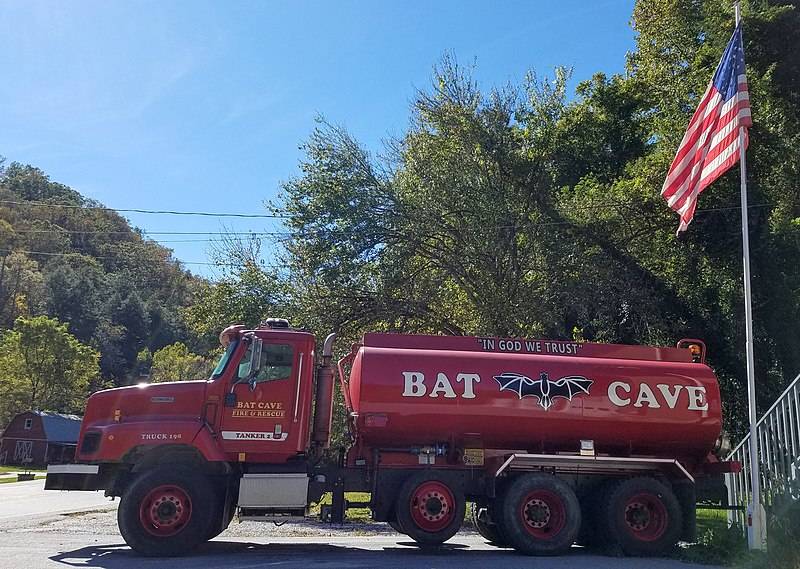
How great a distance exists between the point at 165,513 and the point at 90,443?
5.04ft

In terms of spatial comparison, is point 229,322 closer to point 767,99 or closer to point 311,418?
point 311,418

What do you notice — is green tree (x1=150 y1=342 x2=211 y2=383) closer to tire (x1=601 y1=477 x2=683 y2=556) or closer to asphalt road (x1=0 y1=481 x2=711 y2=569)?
asphalt road (x1=0 y1=481 x2=711 y2=569)

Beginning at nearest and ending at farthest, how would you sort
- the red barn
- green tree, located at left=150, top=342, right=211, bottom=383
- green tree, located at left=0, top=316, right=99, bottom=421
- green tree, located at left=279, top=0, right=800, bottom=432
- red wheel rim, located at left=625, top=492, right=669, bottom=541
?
red wheel rim, located at left=625, top=492, right=669, bottom=541, green tree, located at left=279, top=0, right=800, bottom=432, the red barn, green tree, located at left=0, top=316, right=99, bottom=421, green tree, located at left=150, top=342, right=211, bottom=383

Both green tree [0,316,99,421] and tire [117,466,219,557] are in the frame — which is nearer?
tire [117,466,219,557]

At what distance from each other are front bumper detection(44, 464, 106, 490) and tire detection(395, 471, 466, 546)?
434cm

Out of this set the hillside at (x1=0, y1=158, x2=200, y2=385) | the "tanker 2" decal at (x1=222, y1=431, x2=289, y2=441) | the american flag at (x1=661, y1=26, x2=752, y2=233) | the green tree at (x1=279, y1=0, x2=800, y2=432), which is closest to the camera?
the "tanker 2" decal at (x1=222, y1=431, x2=289, y2=441)

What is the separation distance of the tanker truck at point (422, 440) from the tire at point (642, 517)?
0.02m

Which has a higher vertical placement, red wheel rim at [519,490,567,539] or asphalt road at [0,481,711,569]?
red wheel rim at [519,490,567,539]

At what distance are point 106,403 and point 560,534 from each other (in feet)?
22.7

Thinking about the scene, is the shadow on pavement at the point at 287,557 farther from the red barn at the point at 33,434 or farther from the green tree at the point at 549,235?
the red barn at the point at 33,434

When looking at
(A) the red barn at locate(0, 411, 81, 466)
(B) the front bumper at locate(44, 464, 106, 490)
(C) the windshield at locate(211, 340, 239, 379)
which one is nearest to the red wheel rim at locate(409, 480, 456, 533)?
(C) the windshield at locate(211, 340, 239, 379)

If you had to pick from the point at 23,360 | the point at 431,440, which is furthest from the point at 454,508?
the point at 23,360

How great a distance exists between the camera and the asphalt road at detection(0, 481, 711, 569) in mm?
9273

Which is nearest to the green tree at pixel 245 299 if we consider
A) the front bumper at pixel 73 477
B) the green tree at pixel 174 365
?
the front bumper at pixel 73 477
